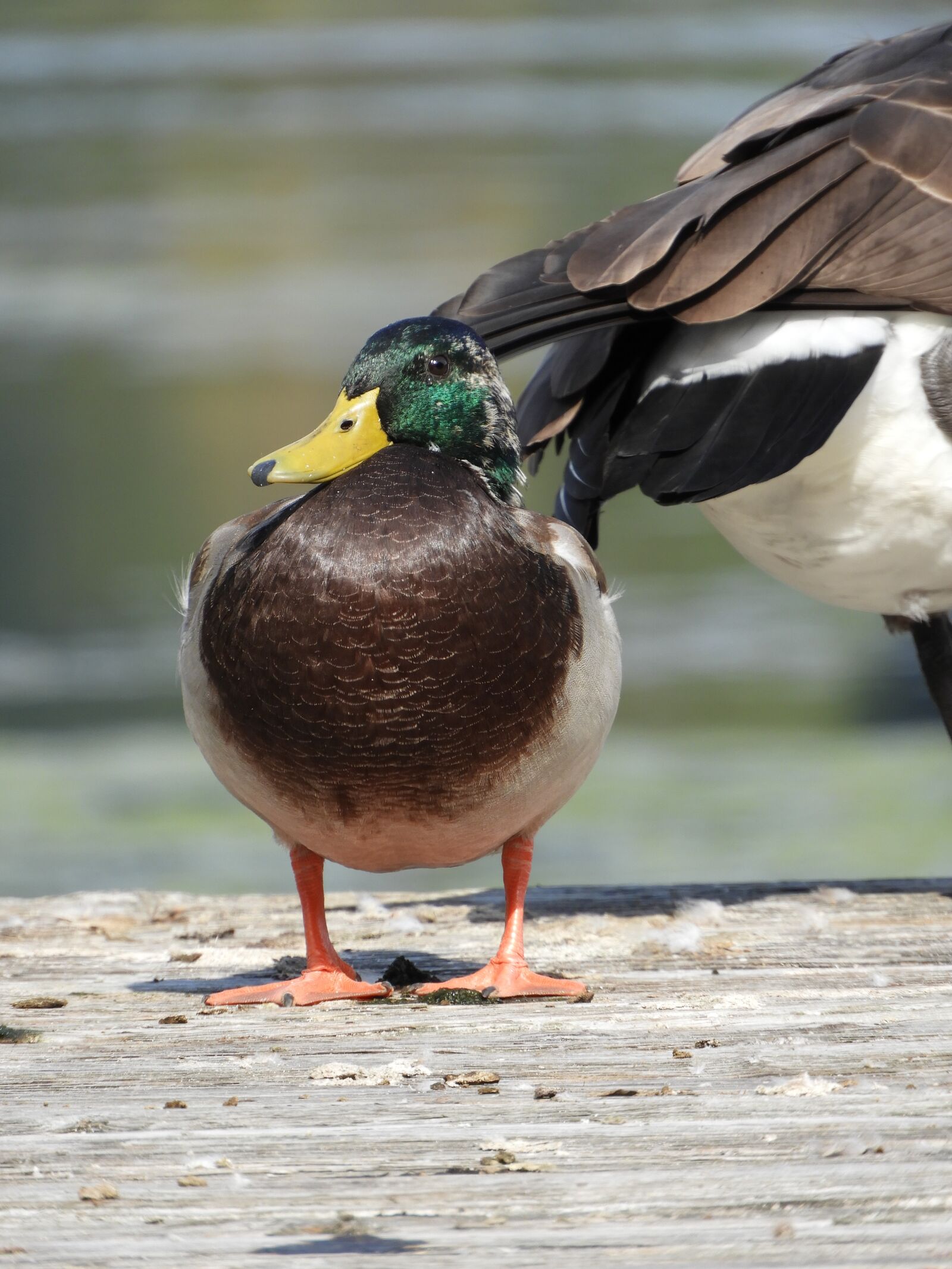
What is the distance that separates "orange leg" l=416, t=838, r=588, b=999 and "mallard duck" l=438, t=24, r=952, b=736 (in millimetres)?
839

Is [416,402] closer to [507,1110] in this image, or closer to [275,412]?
[507,1110]

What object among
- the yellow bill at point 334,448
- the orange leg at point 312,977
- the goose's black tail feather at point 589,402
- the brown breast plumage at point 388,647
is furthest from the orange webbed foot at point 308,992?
the goose's black tail feather at point 589,402

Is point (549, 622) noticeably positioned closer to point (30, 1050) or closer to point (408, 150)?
point (30, 1050)

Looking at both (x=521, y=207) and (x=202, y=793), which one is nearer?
(x=202, y=793)

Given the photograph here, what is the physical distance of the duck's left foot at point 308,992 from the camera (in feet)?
10.5

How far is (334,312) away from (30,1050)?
56.8 ft

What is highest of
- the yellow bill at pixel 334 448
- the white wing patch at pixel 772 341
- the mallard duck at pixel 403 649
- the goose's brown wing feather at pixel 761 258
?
the goose's brown wing feather at pixel 761 258

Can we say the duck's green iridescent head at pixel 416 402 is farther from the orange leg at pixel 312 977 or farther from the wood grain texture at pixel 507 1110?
the wood grain texture at pixel 507 1110

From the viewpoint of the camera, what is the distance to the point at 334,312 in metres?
19.6

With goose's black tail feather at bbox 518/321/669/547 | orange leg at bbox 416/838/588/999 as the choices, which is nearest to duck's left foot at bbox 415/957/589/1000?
orange leg at bbox 416/838/588/999

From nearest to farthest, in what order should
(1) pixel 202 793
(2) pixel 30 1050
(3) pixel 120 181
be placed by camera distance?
(2) pixel 30 1050
(1) pixel 202 793
(3) pixel 120 181

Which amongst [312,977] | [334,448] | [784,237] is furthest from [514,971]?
[784,237]

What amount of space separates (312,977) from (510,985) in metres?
0.39

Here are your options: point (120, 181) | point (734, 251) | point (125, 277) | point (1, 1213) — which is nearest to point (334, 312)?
point (125, 277)
